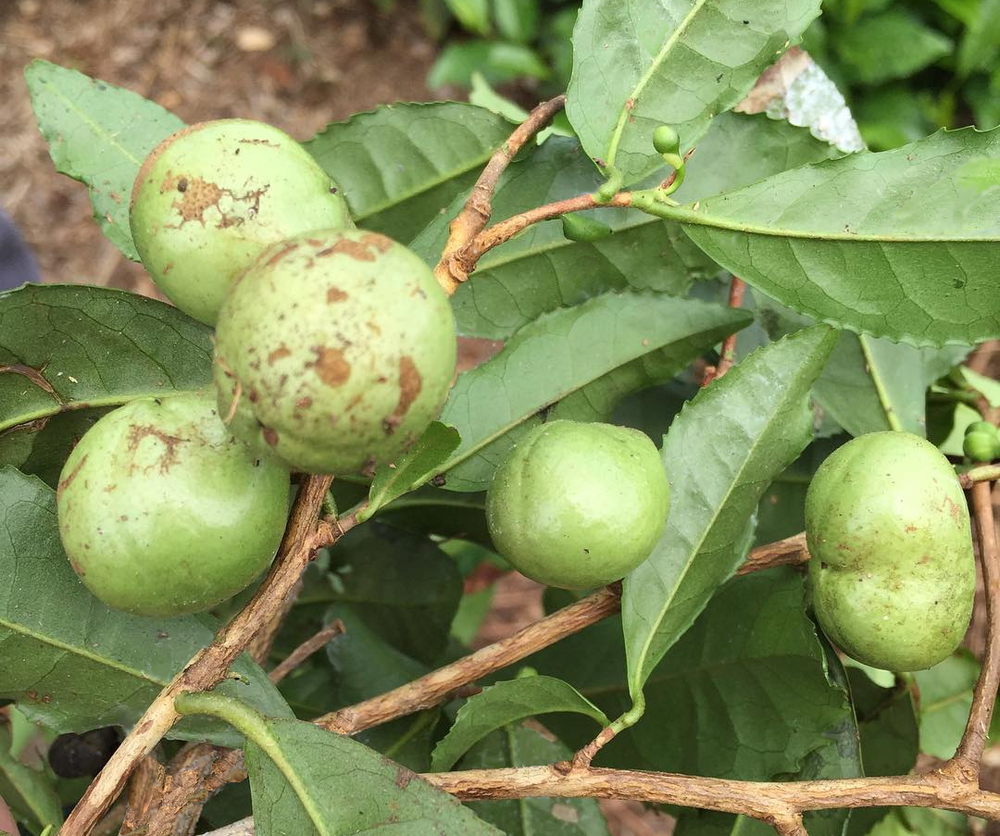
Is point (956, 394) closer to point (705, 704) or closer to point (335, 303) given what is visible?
point (705, 704)

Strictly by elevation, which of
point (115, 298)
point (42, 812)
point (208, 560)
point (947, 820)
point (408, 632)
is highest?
point (115, 298)

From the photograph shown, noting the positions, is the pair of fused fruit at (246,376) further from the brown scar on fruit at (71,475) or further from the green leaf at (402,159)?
the green leaf at (402,159)

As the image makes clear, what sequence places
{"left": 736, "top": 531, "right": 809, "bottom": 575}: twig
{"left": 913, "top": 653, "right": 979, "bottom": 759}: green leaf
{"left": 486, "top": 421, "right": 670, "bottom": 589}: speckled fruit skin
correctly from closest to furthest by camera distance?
1. {"left": 486, "top": 421, "right": 670, "bottom": 589}: speckled fruit skin
2. {"left": 736, "top": 531, "right": 809, "bottom": 575}: twig
3. {"left": 913, "top": 653, "right": 979, "bottom": 759}: green leaf

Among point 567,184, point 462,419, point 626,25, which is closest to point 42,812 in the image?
point 462,419

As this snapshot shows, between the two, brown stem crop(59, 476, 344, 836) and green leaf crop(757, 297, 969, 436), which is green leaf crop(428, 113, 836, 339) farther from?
brown stem crop(59, 476, 344, 836)

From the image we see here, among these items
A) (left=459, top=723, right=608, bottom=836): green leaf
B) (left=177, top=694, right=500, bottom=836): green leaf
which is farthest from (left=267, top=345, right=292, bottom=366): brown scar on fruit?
(left=459, top=723, right=608, bottom=836): green leaf

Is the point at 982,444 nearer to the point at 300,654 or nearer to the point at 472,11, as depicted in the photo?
the point at 300,654

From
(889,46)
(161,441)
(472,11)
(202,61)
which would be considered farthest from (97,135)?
(202,61)
